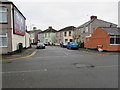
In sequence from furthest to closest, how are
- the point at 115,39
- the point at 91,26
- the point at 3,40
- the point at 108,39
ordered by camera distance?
the point at 91,26
the point at 115,39
the point at 108,39
the point at 3,40

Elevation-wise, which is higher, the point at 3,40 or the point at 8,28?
the point at 8,28

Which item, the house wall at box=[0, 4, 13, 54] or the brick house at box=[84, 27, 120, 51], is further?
the brick house at box=[84, 27, 120, 51]

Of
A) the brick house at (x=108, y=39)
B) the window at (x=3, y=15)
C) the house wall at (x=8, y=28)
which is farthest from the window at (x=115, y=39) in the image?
the window at (x=3, y=15)

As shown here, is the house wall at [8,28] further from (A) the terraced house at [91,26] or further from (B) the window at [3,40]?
(A) the terraced house at [91,26]

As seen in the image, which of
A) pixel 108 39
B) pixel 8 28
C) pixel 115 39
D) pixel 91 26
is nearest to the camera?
pixel 8 28

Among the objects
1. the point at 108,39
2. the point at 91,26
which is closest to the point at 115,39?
the point at 108,39

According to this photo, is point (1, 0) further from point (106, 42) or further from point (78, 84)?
point (106, 42)

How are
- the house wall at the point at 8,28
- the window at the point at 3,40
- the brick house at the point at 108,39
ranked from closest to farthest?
the house wall at the point at 8,28, the window at the point at 3,40, the brick house at the point at 108,39

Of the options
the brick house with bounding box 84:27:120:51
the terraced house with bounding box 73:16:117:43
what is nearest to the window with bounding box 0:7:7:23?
the brick house with bounding box 84:27:120:51

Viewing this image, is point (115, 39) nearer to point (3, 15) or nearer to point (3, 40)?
point (3, 40)

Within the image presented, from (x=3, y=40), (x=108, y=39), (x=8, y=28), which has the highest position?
(x=8, y=28)

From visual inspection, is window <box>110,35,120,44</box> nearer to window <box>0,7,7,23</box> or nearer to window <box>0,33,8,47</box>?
window <box>0,33,8,47</box>

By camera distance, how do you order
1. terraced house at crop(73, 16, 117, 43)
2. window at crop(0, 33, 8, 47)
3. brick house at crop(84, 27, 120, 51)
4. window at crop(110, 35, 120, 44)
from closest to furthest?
window at crop(0, 33, 8, 47) → brick house at crop(84, 27, 120, 51) → window at crop(110, 35, 120, 44) → terraced house at crop(73, 16, 117, 43)

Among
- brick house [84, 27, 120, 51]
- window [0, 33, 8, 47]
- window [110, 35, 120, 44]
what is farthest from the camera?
window [110, 35, 120, 44]
